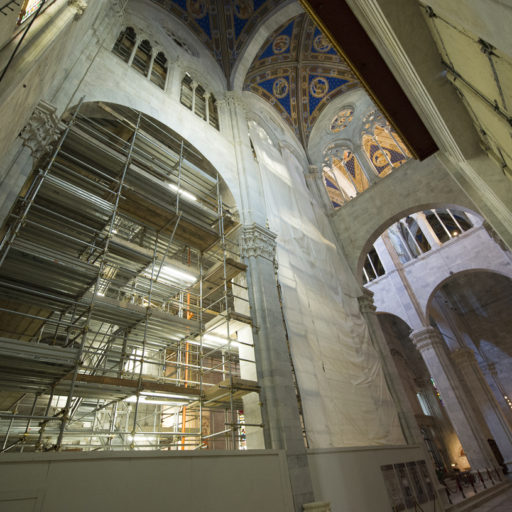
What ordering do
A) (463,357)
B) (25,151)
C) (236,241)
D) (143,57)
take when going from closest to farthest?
1. (25,151)
2. (236,241)
3. (143,57)
4. (463,357)

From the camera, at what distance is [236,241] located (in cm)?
894

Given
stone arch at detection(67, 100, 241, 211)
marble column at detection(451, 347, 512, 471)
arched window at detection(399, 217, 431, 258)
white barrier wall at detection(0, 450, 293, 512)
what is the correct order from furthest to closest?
arched window at detection(399, 217, 431, 258) → marble column at detection(451, 347, 512, 471) → stone arch at detection(67, 100, 241, 211) → white barrier wall at detection(0, 450, 293, 512)

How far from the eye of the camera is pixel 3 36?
9.30 feet

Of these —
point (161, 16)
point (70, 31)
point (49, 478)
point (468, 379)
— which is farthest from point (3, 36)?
point (468, 379)

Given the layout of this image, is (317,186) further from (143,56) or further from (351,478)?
(351,478)

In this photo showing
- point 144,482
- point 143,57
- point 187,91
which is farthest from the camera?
point 187,91

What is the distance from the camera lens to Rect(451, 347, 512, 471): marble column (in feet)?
49.0

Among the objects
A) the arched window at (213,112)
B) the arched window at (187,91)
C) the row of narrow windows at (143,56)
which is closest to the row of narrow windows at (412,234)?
the arched window at (213,112)

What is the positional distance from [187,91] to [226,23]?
4.92m

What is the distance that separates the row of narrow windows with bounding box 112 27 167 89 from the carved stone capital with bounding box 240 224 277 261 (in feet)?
19.1

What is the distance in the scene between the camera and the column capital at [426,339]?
1505cm

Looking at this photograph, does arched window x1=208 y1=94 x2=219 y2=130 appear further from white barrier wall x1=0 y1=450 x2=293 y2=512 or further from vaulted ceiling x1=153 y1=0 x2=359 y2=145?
white barrier wall x1=0 y1=450 x2=293 y2=512

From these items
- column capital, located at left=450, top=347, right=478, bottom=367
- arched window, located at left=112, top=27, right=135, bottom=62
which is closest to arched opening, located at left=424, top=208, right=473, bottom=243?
column capital, located at left=450, top=347, right=478, bottom=367

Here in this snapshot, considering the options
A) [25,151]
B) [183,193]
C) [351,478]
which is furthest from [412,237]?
[25,151]
